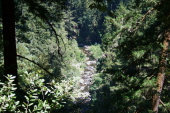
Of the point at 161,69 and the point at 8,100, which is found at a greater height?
the point at 161,69

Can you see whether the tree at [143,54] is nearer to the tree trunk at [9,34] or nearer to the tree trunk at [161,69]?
the tree trunk at [161,69]

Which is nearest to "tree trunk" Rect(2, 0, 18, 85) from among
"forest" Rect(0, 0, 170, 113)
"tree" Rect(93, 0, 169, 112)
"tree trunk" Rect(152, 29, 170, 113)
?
"forest" Rect(0, 0, 170, 113)

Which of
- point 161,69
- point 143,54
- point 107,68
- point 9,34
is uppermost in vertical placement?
point 107,68

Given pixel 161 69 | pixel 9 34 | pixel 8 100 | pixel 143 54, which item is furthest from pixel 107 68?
pixel 8 100

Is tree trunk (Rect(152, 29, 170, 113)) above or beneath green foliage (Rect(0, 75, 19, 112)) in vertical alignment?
above

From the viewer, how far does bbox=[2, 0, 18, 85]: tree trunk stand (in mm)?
2717

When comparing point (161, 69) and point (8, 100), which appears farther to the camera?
point (161, 69)

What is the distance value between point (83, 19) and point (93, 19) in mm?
5527

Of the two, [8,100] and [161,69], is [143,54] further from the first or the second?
[8,100]

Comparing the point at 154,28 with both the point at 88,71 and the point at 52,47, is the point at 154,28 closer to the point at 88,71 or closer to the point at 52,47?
the point at 52,47

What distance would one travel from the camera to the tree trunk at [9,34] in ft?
8.91

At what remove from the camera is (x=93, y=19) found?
5241 cm

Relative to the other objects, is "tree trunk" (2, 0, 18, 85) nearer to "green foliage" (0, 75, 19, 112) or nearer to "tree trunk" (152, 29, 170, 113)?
"green foliage" (0, 75, 19, 112)

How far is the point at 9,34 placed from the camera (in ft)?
9.27
